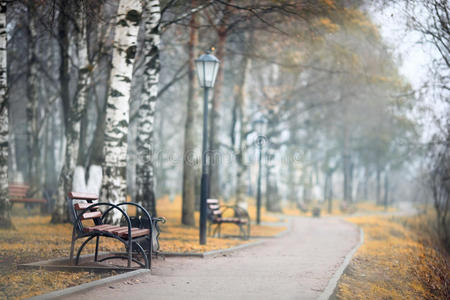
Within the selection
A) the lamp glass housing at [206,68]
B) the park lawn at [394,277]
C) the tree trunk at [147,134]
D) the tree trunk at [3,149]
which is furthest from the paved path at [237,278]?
the tree trunk at [3,149]

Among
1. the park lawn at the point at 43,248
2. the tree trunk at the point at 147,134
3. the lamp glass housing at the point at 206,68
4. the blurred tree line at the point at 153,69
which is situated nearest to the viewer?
the park lawn at the point at 43,248

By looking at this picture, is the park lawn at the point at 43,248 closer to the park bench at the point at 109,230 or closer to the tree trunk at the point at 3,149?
the tree trunk at the point at 3,149

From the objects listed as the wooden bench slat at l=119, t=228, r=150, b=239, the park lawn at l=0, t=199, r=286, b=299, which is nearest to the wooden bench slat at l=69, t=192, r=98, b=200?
the wooden bench slat at l=119, t=228, r=150, b=239

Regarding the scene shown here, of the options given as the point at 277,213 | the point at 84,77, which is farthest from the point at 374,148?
the point at 84,77

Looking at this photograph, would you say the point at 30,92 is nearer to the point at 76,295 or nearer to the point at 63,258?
the point at 63,258

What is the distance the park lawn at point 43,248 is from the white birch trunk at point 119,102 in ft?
4.01

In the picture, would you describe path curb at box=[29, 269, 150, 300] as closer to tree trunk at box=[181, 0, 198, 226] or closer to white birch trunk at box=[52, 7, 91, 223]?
white birch trunk at box=[52, 7, 91, 223]

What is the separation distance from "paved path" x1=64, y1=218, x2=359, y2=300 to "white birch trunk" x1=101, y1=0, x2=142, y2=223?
108 inches

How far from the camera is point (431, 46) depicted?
14.2 meters

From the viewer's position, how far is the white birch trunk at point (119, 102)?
11711mm

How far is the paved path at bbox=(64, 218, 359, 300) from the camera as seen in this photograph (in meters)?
6.48

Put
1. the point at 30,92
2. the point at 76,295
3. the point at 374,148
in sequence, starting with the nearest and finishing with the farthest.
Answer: the point at 76,295
the point at 30,92
the point at 374,148

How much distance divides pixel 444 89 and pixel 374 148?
34.1m

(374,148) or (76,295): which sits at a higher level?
(374,148)
